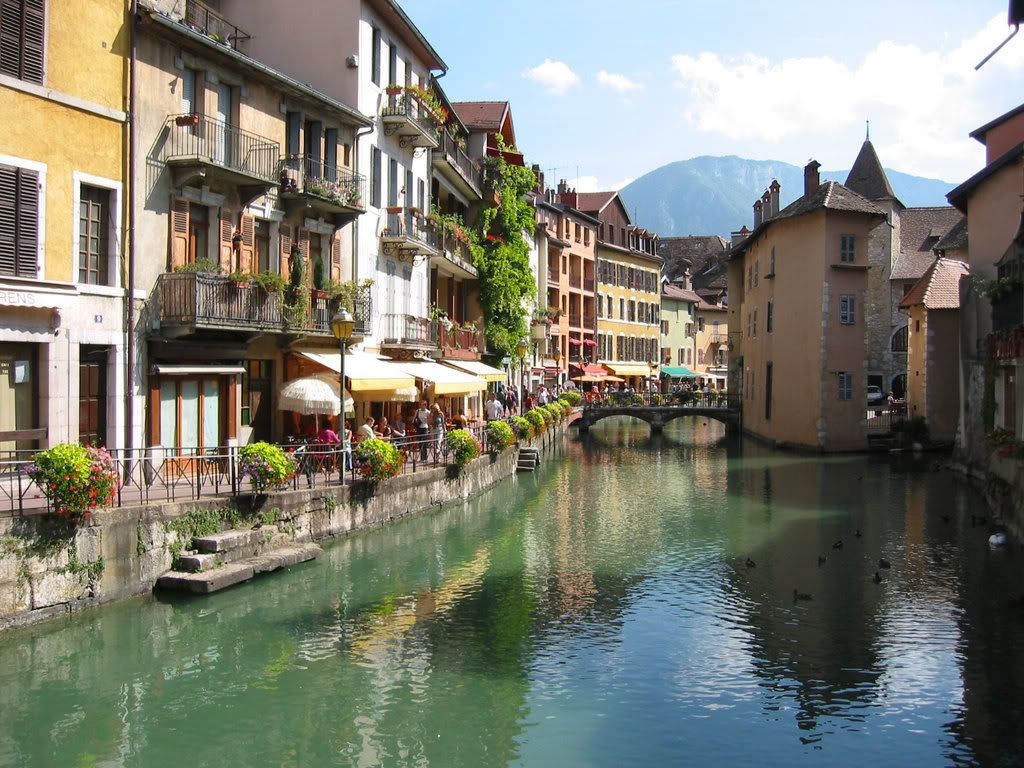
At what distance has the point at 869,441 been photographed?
48219 mm

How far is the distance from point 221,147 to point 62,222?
17.4 feet

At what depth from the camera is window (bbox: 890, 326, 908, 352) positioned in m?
71.8

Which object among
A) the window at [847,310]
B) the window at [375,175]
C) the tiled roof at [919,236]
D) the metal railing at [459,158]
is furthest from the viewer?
the tiled roof at [919,236]

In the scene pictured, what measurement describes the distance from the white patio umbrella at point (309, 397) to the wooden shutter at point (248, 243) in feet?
9.57

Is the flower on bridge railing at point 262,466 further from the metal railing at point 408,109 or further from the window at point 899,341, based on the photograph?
the window at point 899,341

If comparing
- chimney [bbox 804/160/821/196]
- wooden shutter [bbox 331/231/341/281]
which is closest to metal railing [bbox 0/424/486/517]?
wooden shutter [bbox 331/231/341/281]

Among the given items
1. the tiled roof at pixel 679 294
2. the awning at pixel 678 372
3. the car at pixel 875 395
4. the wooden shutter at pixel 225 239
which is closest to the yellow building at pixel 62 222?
the wooden shutter at pixel 225 239

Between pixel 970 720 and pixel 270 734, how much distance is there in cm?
829

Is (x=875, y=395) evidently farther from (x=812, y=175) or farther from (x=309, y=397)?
(x=309, y=397)

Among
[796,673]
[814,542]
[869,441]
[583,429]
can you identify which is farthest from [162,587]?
[583,429]

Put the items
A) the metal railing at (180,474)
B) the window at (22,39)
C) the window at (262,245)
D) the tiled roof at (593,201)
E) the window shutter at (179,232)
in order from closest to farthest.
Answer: the metal railing at (180,474)
the window at (22,39)
the window shutter at (179,232)
the window at (262,245)
the tiled roof at (593,201)

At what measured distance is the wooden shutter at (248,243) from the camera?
24.1 m

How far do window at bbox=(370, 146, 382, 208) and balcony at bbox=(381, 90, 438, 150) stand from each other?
1.17m

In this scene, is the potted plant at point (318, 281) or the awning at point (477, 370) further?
the awning at point (477, 370)
